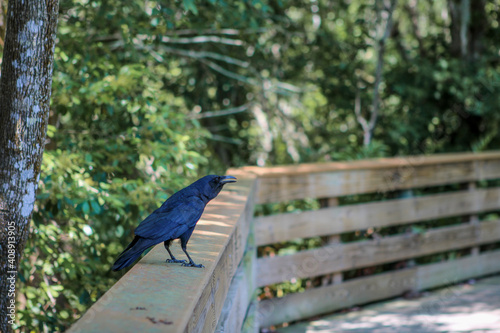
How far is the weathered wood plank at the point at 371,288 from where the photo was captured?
15.9ft

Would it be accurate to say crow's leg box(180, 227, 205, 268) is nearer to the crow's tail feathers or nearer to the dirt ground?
the crow's tail feathers

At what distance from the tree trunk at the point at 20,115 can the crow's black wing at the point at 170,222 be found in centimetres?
63

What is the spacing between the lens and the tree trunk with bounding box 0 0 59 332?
101 inches

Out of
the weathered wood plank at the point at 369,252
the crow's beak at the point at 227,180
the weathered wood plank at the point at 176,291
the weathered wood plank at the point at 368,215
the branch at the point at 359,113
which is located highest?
the branch at the point at 359,113

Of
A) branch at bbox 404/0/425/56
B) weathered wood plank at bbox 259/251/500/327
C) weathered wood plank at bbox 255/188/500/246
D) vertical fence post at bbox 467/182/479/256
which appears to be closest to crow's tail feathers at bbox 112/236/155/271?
weathered wood plank at bbox 255/188/500/246

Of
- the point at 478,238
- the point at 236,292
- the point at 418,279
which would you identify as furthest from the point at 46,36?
the point at 478,238

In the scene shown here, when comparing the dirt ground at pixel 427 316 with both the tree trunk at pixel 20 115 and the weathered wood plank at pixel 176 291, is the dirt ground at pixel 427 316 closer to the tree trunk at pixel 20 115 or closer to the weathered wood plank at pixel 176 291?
the weathered wood plank at pixel 176 291

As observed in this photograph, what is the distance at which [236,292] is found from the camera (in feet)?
10.5

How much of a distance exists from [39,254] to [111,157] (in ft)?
3.23

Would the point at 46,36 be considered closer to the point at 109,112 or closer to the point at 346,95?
the point at 109,112

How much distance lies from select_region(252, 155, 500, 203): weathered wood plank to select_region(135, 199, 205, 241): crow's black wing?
83.3 inches

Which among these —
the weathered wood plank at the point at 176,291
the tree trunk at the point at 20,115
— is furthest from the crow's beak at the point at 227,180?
the tree trunk at the point at 20,115

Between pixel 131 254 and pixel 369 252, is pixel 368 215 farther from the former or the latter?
pixel 131 254

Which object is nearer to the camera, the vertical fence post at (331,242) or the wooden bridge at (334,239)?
the wooden bridge at (334,239)
